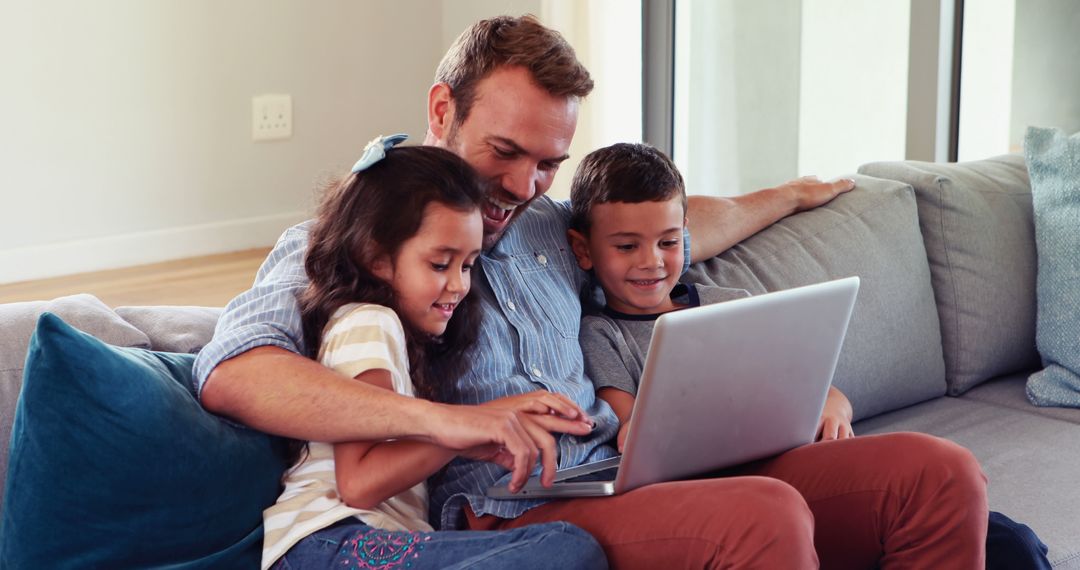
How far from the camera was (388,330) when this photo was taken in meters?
1.37

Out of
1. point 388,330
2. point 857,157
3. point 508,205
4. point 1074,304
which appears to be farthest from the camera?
point 857,157

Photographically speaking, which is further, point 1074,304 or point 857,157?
point 857,157

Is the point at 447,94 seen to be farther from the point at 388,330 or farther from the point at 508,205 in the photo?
the point at 388,330

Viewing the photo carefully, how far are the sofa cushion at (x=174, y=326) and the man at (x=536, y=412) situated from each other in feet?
0.44

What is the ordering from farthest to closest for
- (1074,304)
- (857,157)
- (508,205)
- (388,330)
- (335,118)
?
(335,118) < (857,157) < (1074,304) < (508,205) < (388,330)

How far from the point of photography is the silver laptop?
126 centimetres

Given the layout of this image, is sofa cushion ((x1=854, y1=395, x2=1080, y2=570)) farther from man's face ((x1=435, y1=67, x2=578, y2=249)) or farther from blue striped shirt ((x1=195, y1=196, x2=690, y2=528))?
man's face ((x1=435, y1=67, x2=578, y2=249))

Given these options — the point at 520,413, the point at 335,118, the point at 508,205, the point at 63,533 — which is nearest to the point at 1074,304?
the point at 508,205

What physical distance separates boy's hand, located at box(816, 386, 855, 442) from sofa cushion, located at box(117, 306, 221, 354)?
0.84m

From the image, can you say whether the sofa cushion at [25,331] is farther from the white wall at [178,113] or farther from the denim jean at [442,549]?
the white wall at [178,113]

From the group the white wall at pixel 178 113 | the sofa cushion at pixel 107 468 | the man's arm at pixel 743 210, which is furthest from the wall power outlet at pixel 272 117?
the sofa cushion at pixel 107 468

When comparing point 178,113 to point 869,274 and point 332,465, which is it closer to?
point 869,274

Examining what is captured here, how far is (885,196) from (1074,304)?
37 cm

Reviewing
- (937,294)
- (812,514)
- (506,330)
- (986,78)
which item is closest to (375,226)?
(506,330)
